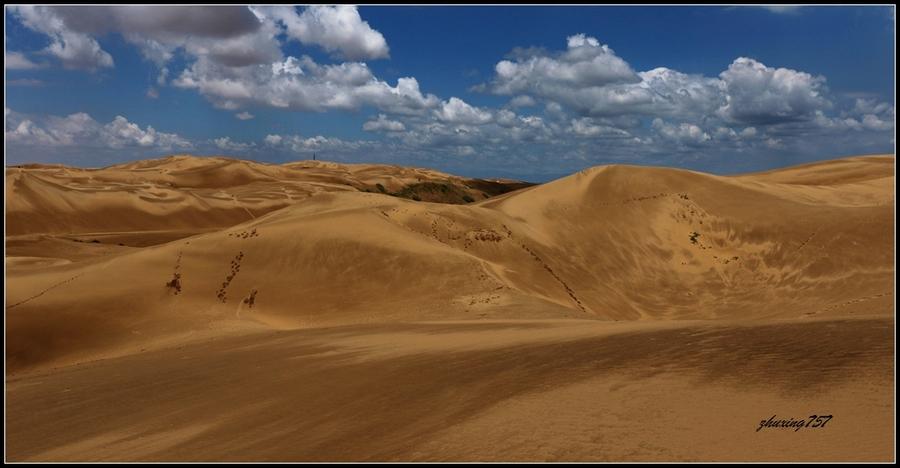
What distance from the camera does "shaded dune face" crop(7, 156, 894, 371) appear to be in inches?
699

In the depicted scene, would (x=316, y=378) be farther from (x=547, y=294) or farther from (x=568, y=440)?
(x=547, y=294)

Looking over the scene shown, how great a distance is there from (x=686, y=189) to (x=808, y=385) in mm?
32272
